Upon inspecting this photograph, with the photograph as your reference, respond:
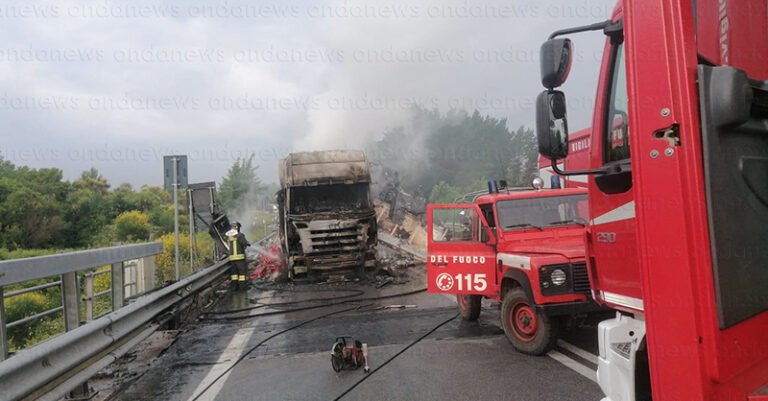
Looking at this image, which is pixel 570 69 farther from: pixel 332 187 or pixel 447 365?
pixel 332 187

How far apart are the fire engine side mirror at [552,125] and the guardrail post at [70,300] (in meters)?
3.91

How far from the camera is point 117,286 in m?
5.48

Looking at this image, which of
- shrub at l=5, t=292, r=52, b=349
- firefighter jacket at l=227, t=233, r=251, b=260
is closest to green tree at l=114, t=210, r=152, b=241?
shrub at l=5, t=292, r=52, b=349

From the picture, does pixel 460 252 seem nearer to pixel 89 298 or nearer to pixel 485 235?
pixel 485 235

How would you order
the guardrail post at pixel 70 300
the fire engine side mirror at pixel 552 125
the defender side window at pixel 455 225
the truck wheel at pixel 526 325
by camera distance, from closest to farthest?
1. the fire engine side mirror at pixel 552 125
2. the guardrail post at pixel 70 300
3. the truck wheel at pixel 526 325
4. the defender side window at pixel 455 225

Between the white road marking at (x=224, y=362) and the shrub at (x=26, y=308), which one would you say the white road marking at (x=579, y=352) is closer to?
the white road marking at (x=224, y=362)

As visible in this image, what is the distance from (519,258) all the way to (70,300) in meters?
4.26

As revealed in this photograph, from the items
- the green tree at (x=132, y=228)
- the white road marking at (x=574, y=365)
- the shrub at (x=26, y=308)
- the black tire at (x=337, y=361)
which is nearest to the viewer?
the white road marking at (x=574, y=365)

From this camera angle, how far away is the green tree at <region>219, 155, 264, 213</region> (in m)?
45.6

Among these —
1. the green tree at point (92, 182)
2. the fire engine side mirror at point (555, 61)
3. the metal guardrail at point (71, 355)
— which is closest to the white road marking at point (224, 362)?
the metal guardrail at point (71, 355)

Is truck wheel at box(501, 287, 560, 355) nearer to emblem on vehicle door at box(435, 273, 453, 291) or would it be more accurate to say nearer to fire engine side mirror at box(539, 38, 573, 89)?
emblem on vehicle door at box(435, 273, 453, 291)

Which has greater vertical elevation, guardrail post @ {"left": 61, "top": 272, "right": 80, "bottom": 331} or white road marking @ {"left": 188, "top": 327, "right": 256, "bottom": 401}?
guardrail post @ {"left": 61, "top": 272, "right": 80, "bottom": 331}

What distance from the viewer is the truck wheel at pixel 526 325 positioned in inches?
204

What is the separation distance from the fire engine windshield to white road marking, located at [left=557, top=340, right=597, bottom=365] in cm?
140
